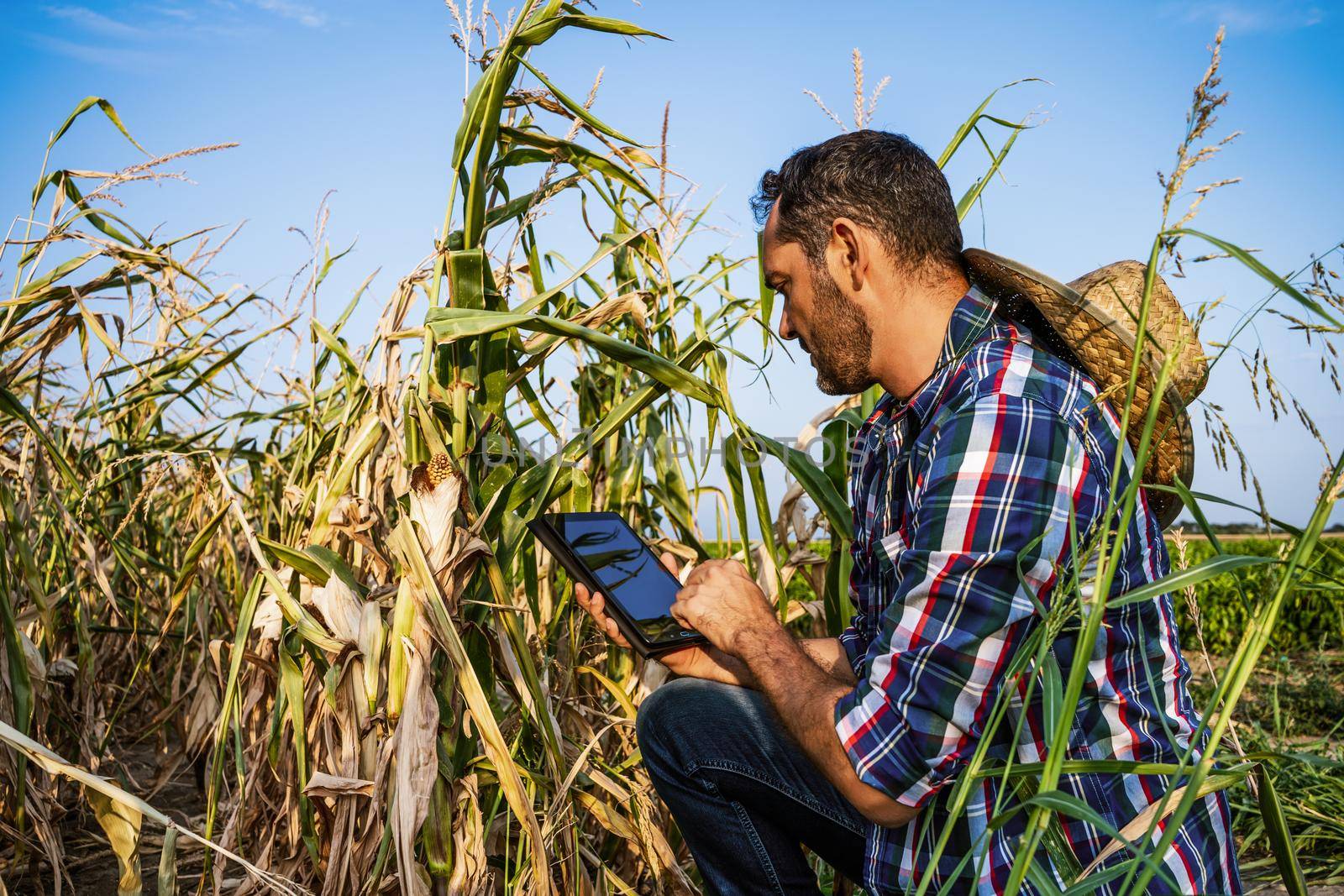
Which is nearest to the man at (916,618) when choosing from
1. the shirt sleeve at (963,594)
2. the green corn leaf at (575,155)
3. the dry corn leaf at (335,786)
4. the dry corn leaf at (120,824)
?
the shirt sleeve at (963,594)

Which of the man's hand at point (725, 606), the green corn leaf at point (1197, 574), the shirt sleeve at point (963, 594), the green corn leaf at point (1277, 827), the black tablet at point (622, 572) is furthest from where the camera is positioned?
the black tablet at point (622, 572)

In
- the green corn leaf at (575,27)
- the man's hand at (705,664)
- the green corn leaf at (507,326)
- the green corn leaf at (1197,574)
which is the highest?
the green corn leaf at (575,27)

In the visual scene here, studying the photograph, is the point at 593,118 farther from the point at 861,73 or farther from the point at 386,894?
the point at 386,894

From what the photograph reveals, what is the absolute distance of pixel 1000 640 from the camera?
119 cm

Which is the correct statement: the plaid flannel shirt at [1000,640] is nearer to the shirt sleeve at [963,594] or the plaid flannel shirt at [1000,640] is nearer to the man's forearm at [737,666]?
the shirt sleeve at [963,594]

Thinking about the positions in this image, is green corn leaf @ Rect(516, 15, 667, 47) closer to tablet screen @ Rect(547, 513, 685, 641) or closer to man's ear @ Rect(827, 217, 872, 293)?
man's ear @ Rect(827, 217, 872, 293)

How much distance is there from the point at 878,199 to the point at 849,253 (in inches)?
4.0

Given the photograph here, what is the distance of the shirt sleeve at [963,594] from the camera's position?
3.89ft

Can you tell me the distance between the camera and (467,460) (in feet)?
5.19

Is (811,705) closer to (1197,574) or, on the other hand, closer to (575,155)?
(1197,574)

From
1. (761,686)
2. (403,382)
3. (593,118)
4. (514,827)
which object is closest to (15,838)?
(514,827)

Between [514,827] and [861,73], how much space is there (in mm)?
1620

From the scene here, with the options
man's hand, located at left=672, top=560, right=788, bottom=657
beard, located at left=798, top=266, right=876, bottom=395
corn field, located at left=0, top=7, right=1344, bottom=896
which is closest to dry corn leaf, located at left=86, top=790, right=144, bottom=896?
corn field, located at left=0, top=7, right=1344, bottom=896

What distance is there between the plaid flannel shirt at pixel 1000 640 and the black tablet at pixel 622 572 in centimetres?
48
